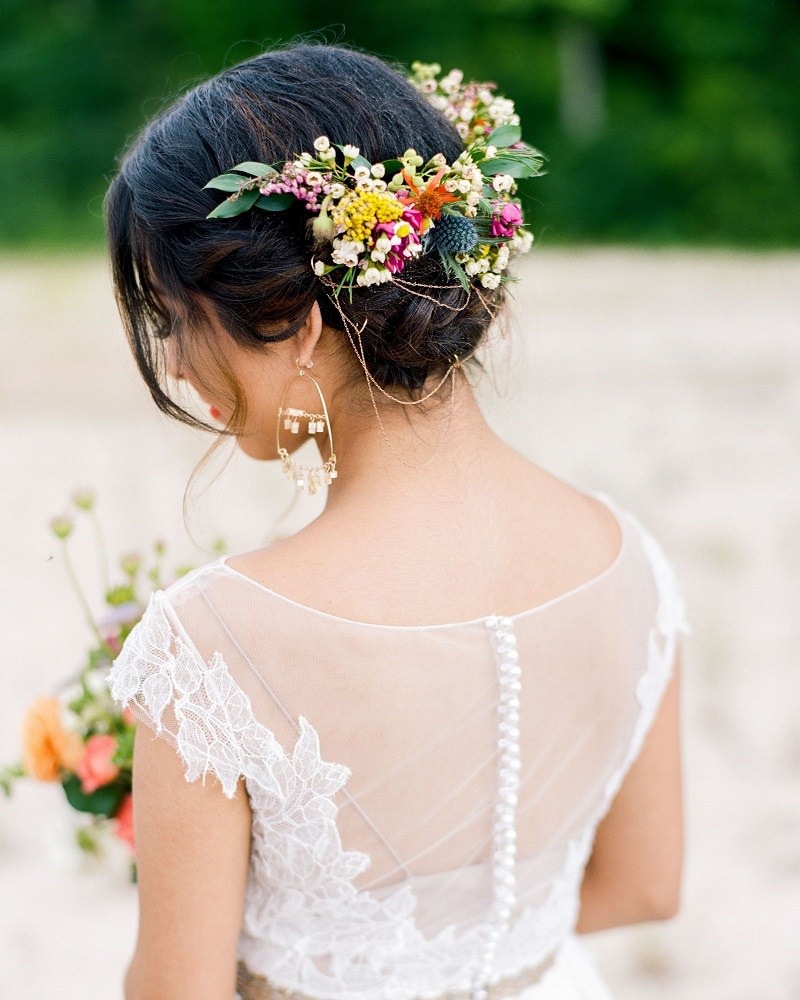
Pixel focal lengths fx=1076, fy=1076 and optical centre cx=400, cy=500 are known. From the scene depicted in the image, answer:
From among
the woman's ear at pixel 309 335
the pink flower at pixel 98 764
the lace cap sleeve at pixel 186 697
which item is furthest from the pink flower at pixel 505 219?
the pink flower at pixel 98 764

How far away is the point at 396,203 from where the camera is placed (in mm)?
1110

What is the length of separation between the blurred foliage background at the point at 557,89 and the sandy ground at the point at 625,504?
2.24m

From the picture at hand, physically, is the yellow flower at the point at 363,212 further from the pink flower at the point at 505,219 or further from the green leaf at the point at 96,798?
the green leaf at the point at 96,798

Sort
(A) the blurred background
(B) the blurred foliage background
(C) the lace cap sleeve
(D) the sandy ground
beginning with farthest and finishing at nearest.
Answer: (B) the blurred foliage background → (A) the blurred background → (D) the sandy ground → (C) the lace cap sleeve

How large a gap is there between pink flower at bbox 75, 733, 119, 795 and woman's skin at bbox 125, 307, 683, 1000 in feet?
0.86

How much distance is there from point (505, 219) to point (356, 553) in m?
0.42

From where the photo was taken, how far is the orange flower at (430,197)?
113 centimetres

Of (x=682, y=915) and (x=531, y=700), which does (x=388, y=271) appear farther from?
(x=682, y=915)

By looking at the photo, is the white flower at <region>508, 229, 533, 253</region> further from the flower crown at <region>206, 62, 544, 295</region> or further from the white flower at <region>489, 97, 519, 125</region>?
the white flower at <region>489, 97, 519, 125</region>

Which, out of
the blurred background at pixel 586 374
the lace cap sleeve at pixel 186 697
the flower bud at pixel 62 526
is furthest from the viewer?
the blurred background at pixel 586 374

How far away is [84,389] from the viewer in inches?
299

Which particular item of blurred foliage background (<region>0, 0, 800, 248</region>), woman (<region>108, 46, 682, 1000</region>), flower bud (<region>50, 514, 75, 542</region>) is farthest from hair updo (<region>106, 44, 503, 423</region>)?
blurred foliage background (<region>0, 0, 800, 248</region>)

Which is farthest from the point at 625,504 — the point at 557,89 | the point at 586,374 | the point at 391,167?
the point at 557,89

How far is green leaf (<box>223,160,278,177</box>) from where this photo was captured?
106 cm
